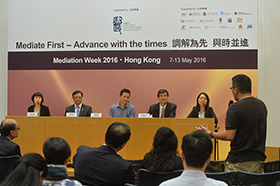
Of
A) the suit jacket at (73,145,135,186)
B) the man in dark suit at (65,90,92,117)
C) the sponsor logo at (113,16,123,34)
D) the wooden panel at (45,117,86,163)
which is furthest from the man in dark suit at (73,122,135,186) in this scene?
the sponsor logo at (113,16,123,34)

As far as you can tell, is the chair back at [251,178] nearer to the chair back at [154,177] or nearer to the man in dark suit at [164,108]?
the chair back at [154,177]

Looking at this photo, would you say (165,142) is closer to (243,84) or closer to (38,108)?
(243,84)

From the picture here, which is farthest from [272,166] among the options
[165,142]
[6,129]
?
[6,129]

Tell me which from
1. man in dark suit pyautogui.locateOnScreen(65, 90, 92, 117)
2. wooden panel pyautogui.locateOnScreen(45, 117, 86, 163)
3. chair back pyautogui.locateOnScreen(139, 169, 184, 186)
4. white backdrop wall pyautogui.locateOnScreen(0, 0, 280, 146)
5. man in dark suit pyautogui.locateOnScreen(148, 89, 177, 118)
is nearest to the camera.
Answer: chair back pyautogui.locateOnScreen(139, 169, 184, 186)

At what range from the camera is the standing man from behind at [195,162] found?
1.42 metres

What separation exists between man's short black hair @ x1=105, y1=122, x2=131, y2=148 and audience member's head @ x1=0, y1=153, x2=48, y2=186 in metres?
0.87

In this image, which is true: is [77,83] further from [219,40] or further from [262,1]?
[262,1]

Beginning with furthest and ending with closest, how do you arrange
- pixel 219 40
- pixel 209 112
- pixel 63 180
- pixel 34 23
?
pixel 34 23, pixel 219 40, pixel 209 112, pixel 63 180

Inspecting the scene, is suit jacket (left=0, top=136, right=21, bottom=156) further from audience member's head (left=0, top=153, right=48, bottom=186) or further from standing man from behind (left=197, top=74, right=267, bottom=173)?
standing man from behind (left=197, top=74, right=267, bottom=173)

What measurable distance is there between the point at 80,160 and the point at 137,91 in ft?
14.4

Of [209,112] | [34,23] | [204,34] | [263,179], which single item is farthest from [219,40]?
[263,179]

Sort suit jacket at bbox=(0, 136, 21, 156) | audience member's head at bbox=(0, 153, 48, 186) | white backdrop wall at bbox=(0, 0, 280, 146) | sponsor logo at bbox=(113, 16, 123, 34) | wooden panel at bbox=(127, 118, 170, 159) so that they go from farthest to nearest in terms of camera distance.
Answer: sponsor logo at bbox=(113, 16, 123, 34)
white backdrop wall at bbox=(0, 0, 280, 146)
wooden panel at bbox=(127, 118, 170, 159)
suit jacket at bbox=(0, 136, 21, 156)
audience member's head at bbox=(0, 153, 48, 186)

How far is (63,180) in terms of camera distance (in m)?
1.66

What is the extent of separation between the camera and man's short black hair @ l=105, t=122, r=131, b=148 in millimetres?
2311
